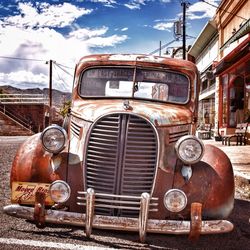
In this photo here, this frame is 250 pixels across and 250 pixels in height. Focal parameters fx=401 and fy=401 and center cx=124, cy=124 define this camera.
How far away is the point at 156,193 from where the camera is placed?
13.3 feet

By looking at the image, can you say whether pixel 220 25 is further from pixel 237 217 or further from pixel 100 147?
pixel 100 147

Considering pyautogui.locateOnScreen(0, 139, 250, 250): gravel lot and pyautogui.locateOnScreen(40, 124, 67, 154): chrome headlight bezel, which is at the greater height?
pyautogui.locateOnScreen(40, 124, 67, 154): chrome headlight bezel

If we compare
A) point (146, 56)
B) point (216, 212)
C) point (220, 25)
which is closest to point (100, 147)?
point (216, 212)

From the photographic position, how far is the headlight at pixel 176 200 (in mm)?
3863

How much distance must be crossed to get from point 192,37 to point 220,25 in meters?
9.82

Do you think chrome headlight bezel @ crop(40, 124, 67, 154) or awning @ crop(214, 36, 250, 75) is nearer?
chrome headlight bezel @ crop(40, 124, 67, 154)

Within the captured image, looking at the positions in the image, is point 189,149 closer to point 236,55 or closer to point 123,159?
point 123,159

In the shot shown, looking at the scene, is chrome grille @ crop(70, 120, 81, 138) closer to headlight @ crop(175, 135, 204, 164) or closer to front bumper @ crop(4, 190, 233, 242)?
front bumper @ crop(4, 190, 233, 242)

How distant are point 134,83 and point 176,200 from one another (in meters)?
1.75

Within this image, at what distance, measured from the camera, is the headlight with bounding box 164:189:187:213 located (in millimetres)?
3863

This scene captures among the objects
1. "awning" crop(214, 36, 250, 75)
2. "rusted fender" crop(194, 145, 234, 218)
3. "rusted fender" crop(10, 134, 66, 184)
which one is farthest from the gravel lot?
"awning" crop(214, 36, 250, 75)

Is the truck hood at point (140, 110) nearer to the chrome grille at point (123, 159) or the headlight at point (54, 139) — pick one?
the chrome grille at point (123, 159)

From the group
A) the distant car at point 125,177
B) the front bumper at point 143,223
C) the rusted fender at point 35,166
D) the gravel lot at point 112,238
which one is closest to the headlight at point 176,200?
the distant car at point 125,177

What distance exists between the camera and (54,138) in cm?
417
